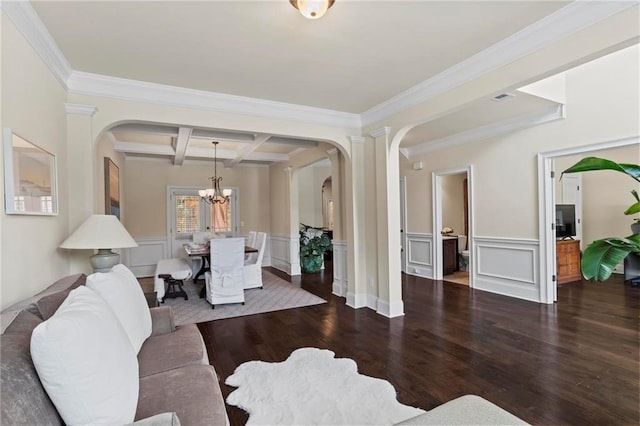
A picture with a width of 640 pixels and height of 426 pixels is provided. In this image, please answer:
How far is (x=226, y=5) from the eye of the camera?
204 cm

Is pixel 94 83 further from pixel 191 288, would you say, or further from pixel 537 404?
pixel 537 404

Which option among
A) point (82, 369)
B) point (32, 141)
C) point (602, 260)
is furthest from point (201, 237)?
point (602, 260)

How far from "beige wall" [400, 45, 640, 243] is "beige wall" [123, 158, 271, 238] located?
411 centimetres

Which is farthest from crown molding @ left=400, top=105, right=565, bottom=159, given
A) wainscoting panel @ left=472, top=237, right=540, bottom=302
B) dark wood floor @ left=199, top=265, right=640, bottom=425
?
dark wood floor @ left=199, top=265, right=640, bottom=425

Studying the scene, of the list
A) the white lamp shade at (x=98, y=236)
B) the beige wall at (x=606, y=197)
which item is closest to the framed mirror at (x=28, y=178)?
the white lamp shade at (x=98, y=236)

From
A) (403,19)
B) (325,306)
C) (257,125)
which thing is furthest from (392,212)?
(403,19)

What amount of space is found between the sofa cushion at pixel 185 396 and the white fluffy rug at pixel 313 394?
0.61m

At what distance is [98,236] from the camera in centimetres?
258

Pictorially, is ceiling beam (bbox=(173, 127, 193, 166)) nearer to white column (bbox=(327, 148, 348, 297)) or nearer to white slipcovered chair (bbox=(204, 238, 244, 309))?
white slipcovered chair (bbox=(204, 238, 244, 309))

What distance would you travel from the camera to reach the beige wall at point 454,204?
25.4 ft

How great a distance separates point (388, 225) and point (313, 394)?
2296 mm

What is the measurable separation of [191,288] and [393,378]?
4.51 meters

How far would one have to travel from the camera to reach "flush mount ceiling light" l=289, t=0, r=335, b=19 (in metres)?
1.88

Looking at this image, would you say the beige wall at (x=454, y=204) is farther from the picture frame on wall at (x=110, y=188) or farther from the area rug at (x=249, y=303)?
the picture frame on wall at (x=110, y=188)
